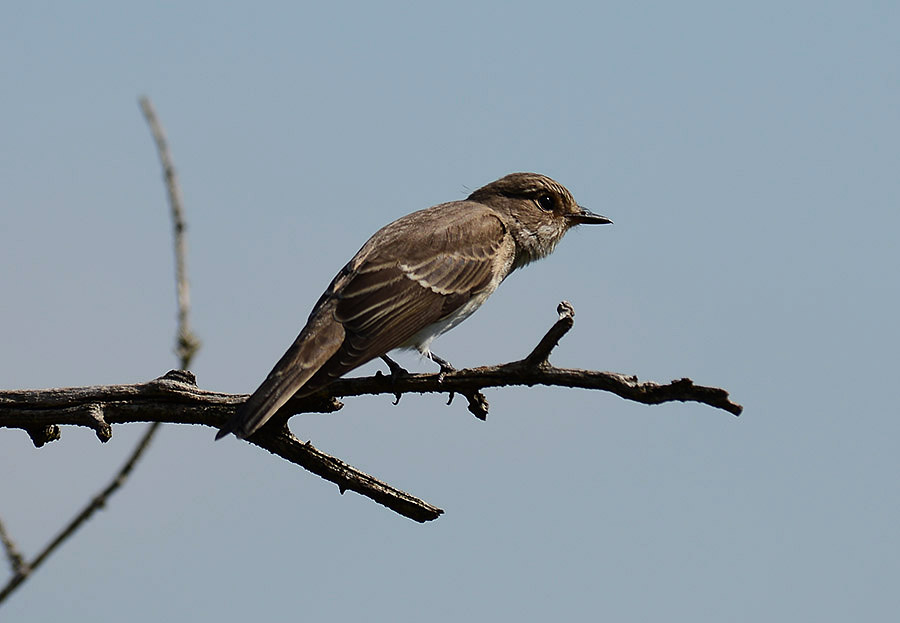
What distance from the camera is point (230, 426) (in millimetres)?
6254

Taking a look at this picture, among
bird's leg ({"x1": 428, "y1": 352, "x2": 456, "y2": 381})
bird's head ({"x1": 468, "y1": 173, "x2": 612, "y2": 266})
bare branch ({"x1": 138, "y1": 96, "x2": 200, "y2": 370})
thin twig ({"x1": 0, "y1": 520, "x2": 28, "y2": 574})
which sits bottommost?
thin twig ({"x1": 0, "y1": 520, "x2": 28, "y2": 574})

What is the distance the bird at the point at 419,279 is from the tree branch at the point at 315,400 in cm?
16

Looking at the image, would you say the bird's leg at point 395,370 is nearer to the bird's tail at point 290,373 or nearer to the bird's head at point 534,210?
the bird's tail at point 290,373

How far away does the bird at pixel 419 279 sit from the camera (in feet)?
23.1

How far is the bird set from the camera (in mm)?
7051

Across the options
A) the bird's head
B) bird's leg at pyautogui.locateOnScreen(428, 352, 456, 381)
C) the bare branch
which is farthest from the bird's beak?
the bare branch

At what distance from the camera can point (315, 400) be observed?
6902 millimetres

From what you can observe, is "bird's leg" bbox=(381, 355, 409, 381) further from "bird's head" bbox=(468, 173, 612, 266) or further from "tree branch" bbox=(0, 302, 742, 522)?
"bird's head" bbox=(468, 173, 612, 266)

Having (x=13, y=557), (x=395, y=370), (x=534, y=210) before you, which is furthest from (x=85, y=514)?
(x=534, y=210)

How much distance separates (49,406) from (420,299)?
10.3 feet

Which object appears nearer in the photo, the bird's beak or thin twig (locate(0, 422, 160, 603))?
thin twig (locate(0, 422, 160, 603))

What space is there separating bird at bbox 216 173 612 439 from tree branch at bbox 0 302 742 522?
16 centimetres

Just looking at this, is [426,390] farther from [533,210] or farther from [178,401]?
[533,210]

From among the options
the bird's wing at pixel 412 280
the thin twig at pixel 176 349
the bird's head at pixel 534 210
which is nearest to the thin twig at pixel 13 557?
the thin twig at pixel 176 349
